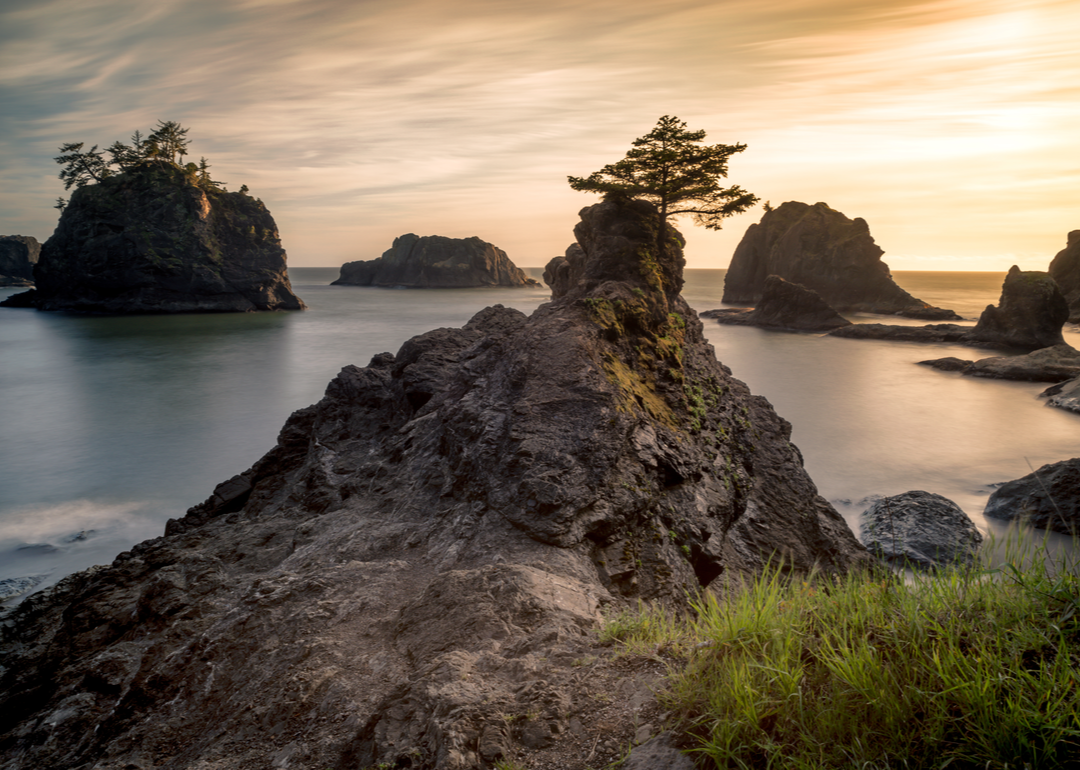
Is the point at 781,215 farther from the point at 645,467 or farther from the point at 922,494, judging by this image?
the point at 645,467

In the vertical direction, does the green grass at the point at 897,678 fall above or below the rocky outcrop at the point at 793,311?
below

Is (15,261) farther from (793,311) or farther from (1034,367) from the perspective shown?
Answer: (1034,367)

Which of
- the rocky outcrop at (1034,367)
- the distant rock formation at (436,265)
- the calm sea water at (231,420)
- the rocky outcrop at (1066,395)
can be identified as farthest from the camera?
the distant rock formation at (436,265)

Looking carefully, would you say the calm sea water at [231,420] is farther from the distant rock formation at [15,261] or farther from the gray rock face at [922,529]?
the distant rock formation at [15,261]

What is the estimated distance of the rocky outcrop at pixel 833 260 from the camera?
263 ft

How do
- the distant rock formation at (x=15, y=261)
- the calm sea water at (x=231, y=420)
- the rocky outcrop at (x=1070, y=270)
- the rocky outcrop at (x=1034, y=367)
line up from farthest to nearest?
the distant rock formation at (x=15, y=261) → the rocky outcrop at (x=1070, y=270) → the rocky outcrop at (x=1034, y=367) → the calm sea water at (x=231, y=420)

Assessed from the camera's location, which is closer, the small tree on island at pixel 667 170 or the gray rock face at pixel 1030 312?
the small tree on island at pixel 667 170

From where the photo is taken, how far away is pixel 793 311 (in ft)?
202

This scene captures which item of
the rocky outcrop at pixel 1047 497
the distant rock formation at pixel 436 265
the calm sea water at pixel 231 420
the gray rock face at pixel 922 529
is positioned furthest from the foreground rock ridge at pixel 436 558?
the distant rock formation at pixel 436 265

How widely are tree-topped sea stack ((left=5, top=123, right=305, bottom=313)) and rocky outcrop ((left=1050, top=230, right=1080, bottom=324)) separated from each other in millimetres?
104892

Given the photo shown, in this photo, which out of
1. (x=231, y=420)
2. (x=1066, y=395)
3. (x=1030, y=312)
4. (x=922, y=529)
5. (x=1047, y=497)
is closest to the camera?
(x=1047, y=497)

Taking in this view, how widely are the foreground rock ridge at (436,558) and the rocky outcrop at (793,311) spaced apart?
Result: 54392 millimetres

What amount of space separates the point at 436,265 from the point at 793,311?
113m

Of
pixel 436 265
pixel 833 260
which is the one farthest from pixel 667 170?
pixel 436 265
